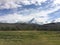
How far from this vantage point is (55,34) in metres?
10.4

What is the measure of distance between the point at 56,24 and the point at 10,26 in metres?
2.51

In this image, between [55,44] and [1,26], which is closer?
[55,44]

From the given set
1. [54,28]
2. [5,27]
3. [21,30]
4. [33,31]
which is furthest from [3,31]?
[54,28]

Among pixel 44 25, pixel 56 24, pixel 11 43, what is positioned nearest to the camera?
pixel 11 43

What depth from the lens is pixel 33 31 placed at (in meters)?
10.1

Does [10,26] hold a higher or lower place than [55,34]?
higher

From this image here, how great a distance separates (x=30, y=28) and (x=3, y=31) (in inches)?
58.3

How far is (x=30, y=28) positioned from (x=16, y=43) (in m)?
2.21

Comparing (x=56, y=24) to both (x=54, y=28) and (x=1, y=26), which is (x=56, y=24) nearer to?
(x=54, y=28)

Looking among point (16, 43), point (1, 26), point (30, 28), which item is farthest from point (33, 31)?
point (16, 43)

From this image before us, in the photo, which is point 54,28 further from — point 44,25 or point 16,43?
point 16,43

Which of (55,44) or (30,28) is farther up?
(30,28)

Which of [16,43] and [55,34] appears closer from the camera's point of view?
[16,43]

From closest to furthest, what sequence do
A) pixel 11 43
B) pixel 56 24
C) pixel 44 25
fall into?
pixel 11 43
pixel 44 25
pixel 56 24
